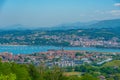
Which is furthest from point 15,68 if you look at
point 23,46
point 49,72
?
point 23,46

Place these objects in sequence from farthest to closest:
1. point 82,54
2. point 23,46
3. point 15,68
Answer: point 23,46 → point 82,54 → point 15,68

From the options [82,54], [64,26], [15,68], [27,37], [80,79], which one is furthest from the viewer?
[64,26]

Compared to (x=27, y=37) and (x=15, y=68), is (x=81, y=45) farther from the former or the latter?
(x=15, y=68)

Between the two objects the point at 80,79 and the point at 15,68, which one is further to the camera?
the point at 80,79

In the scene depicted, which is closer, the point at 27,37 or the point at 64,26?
the point at 27,37

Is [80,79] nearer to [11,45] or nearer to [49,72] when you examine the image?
[49,72]

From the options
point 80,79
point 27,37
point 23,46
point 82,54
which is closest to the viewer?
point 80,79

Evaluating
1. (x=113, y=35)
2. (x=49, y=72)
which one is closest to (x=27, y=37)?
(x=113, y=35)

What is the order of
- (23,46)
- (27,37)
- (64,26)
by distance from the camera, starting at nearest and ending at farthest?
(23,46)
(27,37)
(64,26)

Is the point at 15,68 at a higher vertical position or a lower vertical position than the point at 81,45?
higher
